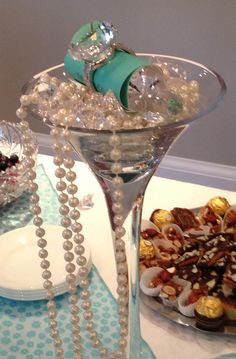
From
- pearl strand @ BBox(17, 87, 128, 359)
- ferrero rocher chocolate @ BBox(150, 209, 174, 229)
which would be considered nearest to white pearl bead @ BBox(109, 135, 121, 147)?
pearl strand @ BBox(17, 87, 128, 359)

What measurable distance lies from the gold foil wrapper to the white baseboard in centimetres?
140

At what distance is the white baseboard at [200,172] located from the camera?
2070 millimetres

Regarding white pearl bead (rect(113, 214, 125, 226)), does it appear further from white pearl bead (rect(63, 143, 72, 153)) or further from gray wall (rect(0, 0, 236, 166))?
gray wall (rect(0, 0, 236, 166))

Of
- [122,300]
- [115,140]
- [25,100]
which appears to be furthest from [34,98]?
[122,300]

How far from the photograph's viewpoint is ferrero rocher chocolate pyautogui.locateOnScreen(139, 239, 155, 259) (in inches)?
31.5

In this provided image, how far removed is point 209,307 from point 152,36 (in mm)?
1427

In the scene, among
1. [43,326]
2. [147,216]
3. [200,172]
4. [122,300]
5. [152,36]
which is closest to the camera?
[122,300]

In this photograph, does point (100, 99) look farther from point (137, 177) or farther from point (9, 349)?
point (9, 349)

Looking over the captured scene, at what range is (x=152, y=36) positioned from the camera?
6.38ft

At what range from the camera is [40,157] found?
1.21m

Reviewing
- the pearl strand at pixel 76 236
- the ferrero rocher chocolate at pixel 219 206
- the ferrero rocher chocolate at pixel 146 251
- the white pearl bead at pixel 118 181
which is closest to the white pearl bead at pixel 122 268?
the pearl strand at pixel 76 236

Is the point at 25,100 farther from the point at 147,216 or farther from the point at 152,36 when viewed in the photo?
the point at 152,36

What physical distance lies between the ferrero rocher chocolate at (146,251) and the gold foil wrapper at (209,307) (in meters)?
0.12

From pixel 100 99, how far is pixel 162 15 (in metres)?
1.44
